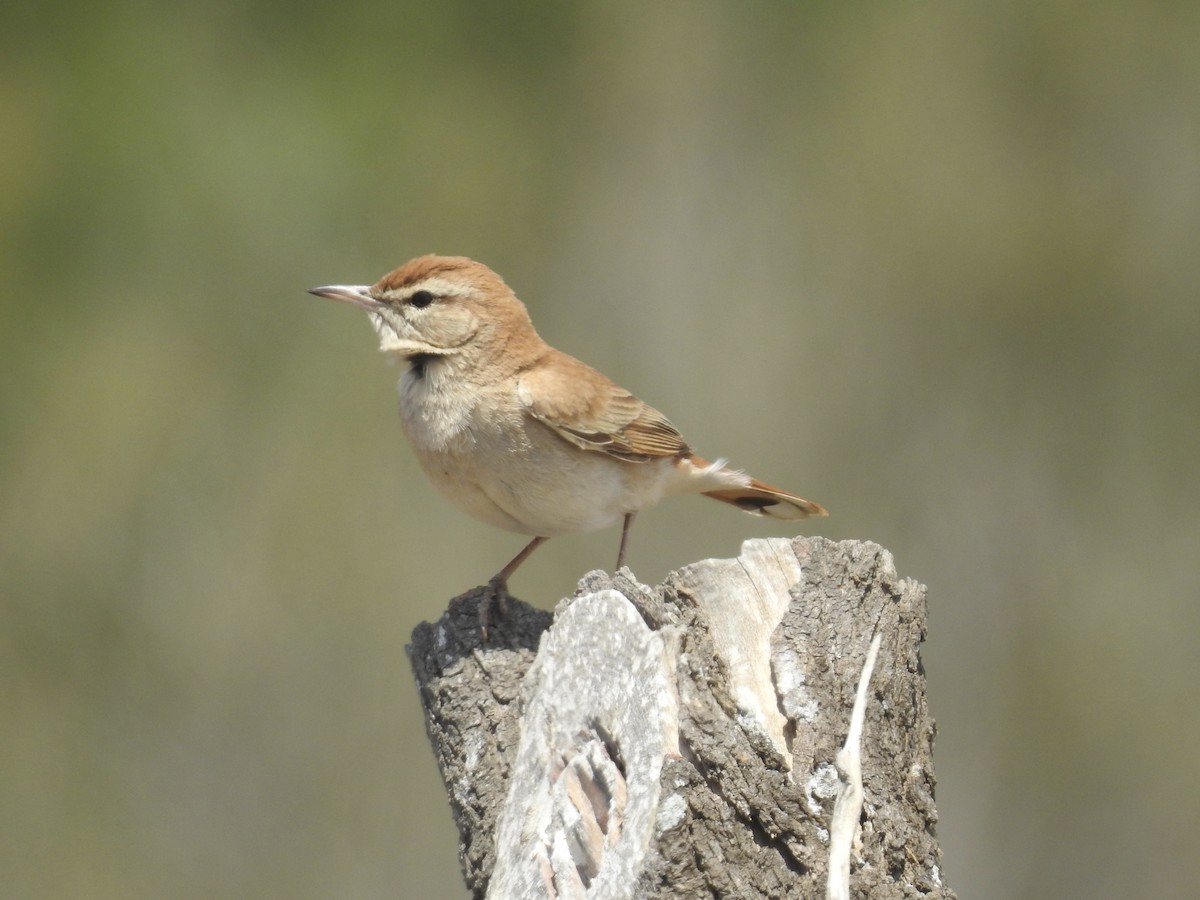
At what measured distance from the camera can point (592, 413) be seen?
4.58m

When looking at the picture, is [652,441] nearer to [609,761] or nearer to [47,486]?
[609,761]

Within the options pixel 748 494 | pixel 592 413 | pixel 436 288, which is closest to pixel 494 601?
pixel 592 413

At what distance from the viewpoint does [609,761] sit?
2959mm

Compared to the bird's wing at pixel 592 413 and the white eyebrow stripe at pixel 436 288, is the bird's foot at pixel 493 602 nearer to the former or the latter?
the bird's wing at pixel 592 413

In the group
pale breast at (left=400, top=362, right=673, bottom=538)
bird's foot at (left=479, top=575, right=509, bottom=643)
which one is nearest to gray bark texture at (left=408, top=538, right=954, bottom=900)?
bird's foot at (left=479, top=575, right=509, bottom=643)

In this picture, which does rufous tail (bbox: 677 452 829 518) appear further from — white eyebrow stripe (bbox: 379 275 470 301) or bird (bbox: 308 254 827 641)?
white eyebrow stripe (bbox: 379 275 470 301)

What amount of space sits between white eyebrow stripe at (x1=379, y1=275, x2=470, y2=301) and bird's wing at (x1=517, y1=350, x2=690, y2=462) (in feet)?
1.20

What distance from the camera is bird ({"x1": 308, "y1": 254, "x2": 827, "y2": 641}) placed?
4426 millimetres

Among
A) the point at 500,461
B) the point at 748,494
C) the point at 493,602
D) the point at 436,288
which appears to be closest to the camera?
the point at 493,602

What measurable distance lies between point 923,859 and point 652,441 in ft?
7.07

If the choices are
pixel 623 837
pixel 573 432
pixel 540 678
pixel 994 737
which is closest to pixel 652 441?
pixel 573 432

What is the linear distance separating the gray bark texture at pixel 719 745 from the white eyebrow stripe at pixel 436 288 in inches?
64.4

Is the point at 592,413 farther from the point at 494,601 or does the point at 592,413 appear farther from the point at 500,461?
the point at 494,601

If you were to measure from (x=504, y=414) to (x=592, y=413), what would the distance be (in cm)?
32
